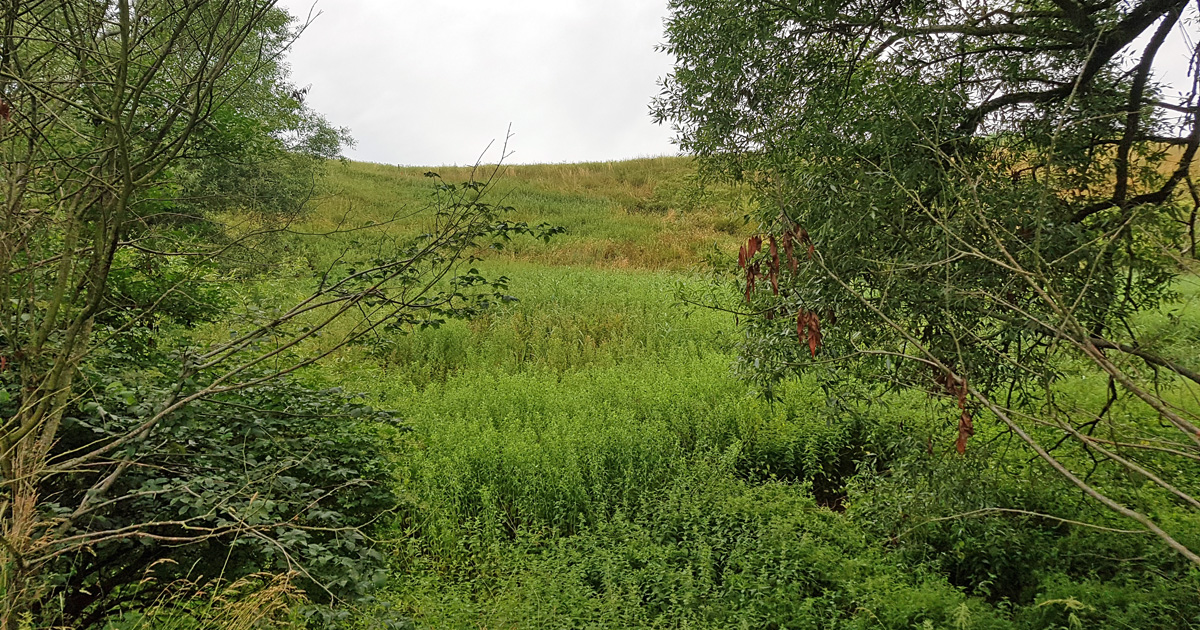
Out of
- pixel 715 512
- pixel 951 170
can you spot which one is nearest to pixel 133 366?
pixel 715 512

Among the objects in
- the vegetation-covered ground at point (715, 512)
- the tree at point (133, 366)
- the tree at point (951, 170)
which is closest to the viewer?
the tree at point (133, 366)

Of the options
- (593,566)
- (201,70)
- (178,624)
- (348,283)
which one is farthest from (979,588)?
(201,70)

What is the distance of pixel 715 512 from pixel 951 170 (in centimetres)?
375

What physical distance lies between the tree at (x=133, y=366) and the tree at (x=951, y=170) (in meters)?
2.36

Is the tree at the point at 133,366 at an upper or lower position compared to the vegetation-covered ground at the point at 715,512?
upper

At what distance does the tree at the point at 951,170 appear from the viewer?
406 centimetres

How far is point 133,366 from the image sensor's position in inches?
169

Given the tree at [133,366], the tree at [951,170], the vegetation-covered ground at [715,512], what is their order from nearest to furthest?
the tree at [133,366]
the tree at [951,170]
the vegetation-covered ground at [715,512]

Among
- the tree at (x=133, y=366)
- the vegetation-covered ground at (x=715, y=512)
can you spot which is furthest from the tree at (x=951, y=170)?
the tree at (x=133, y=366)

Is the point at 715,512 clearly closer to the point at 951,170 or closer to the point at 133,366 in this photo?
the point at 951,170

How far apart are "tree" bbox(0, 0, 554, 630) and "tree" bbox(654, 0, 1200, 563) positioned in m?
2.36

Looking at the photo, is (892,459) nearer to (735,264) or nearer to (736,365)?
(736,365)

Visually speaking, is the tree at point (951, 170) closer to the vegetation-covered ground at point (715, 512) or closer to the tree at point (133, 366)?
the vegetation-covered ground at point (715, 512)

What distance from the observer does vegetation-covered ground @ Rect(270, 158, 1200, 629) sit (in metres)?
4.88
